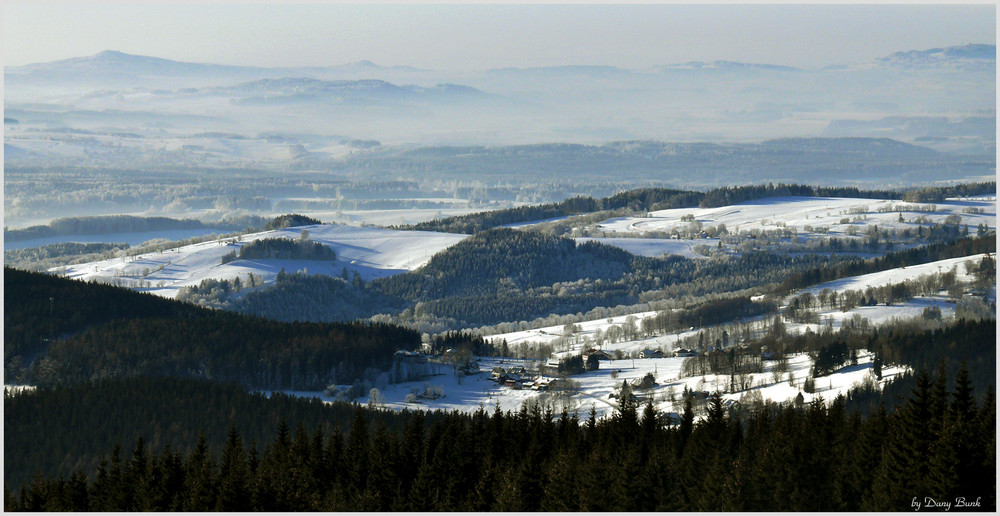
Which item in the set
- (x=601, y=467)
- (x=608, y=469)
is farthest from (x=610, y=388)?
(x=601, y=467)

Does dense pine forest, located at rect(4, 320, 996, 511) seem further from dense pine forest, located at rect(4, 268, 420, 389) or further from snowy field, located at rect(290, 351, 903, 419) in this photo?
dense pine forest, located at rect(4, 268, 420, 389)

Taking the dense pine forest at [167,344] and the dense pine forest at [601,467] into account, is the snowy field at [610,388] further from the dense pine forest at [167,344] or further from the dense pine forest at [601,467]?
the dense pine forest at [601,467]

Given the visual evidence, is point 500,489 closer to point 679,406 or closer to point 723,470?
point 723,470

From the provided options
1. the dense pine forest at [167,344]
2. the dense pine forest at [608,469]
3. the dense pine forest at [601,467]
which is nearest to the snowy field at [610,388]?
the dense pine forest at [167,344]

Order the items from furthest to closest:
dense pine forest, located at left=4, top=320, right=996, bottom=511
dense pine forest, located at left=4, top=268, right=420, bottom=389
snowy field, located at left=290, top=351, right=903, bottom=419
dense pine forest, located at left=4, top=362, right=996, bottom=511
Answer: dense pine forest, located at left=4, top=268, right=420, bottom=389 < snowy field, located at left=290, top=351, right=903, bottom=419 < dense pine forest, located at left=4, top=320, right=996, bottom=511 < dense pine forest, located at left=4, top=362, right=996, bottom=511

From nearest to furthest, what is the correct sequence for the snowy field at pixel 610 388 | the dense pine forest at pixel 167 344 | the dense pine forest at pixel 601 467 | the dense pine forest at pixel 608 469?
the dense pine forest at pixel 608 469 → the dense pine forest at pixel 601 467 → the snowy field at pixel 610 388 → the dense pine forest at pixel 167 344

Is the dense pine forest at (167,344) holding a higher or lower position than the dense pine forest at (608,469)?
lower

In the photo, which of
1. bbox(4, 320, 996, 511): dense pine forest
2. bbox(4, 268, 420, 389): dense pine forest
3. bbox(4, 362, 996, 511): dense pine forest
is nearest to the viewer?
bbox(4, 362, 996, 511): dense pine forest

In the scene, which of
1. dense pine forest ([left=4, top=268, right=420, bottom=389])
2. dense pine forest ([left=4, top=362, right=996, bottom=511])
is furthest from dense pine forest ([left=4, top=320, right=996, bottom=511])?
dense pine forest ([left=4, top=268, right=420, bottom=389])

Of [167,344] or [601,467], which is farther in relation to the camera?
[167,344]

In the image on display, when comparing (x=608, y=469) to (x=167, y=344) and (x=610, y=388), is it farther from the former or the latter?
(x=167, y=344)

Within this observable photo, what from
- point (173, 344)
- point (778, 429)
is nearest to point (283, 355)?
point (173, 344)
